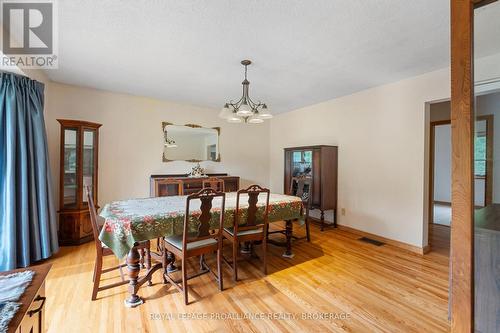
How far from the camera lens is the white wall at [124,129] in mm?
3482

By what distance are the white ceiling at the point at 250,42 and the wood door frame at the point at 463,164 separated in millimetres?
876

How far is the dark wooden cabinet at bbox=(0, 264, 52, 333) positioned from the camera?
2.36ft

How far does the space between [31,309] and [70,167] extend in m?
3.06

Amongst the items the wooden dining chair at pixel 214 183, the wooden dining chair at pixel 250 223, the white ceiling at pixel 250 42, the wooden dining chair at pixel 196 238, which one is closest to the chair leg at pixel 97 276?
Answer: the wooden dining chair at pixel 196 238

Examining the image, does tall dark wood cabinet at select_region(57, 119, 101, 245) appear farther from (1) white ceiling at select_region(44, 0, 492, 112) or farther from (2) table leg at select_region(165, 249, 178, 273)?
(2) table leg at select_region(165, 249, 178, 273)

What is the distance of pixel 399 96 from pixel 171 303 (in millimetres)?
3839

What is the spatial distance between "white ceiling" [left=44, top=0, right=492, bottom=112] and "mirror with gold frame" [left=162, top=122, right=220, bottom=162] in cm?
109

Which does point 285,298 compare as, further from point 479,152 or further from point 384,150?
point 384,150

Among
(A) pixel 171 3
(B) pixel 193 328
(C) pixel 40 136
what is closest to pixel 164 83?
(C) pixel 40 136

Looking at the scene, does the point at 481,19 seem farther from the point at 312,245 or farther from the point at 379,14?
the point at 312,245

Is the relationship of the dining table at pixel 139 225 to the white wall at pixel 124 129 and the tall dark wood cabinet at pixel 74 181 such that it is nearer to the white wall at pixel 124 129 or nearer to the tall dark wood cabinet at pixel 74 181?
the tall dark wood cabinet at pixel 74 181

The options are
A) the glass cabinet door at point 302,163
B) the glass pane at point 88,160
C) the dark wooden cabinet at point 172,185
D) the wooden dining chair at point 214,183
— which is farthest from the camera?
the wooden dining chair at point 214,183

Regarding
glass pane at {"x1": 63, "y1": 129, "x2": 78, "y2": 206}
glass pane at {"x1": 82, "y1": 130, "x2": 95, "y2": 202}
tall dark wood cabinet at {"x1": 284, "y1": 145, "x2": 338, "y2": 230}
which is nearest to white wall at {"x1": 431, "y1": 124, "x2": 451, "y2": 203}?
tall dark wood cabinet at {"x1": 284, "y1": 145, "x2": 338, "y2": 230}

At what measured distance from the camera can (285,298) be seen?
6.73 feet
